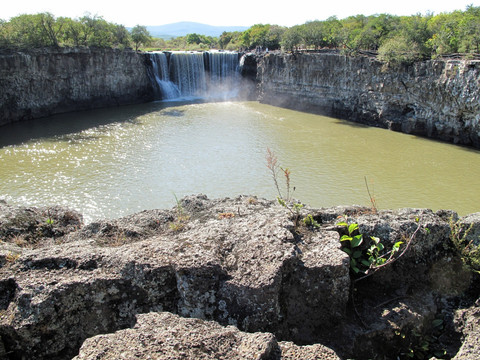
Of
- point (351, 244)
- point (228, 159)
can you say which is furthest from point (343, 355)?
point (228, 159)

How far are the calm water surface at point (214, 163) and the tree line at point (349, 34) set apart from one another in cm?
578

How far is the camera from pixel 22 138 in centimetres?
2214

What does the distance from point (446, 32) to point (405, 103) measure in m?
4.74

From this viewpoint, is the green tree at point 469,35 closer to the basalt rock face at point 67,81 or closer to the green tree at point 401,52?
the green tree at point 401,52

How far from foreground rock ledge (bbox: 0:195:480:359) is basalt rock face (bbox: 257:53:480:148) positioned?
63.4ft

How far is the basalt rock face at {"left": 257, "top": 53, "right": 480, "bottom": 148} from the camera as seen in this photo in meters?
20.9

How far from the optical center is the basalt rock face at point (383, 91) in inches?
823

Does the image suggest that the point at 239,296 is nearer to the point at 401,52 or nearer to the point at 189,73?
the point at 401,52

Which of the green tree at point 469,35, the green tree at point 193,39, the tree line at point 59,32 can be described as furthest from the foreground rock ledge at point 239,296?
the green tree at point 193,39

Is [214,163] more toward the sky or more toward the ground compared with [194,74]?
more toward the ground

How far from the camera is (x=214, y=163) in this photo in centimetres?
1761

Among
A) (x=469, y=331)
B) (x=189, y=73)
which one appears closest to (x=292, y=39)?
(x=189, y=73)

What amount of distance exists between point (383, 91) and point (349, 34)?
808cm

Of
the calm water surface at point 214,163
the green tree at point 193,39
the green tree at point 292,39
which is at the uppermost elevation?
the green tree at point 193,39
